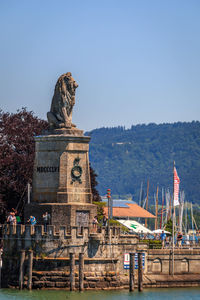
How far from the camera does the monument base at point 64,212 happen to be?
194ft

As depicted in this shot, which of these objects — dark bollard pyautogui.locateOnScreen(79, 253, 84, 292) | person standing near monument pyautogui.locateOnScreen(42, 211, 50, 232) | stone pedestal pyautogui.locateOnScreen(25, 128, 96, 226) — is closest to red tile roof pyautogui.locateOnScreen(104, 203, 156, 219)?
stone pedestal pyautogui.locateOnScreen(25, 128, 96, 226)

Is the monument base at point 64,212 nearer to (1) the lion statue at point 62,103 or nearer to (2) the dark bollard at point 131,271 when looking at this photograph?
(2) the dark bollard at point 131,271

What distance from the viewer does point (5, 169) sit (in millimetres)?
72875

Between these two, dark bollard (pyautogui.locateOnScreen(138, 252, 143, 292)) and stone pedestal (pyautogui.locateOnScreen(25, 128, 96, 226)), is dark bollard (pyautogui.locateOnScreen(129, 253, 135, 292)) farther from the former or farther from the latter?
stone pedestal (pyautogui.locateOnScreen(25, 128, 96, 226))

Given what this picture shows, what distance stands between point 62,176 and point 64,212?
8.42 feet

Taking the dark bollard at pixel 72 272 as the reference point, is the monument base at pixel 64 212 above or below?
above

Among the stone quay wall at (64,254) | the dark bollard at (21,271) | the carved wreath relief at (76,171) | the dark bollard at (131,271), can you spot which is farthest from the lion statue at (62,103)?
the dark bollard at (131,271)

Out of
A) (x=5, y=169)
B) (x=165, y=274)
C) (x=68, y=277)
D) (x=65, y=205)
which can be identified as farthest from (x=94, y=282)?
(x=5, y=169)

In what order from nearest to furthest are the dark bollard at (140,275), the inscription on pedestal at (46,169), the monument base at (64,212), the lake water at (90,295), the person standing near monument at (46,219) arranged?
the lake water at (90,295), the dark bollard at (140,275), the person standing near monument at (46,219), the monument base at (64,212), the inscription on pedestal at (46,169)

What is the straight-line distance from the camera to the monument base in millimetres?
59125

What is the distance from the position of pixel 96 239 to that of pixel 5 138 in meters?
20.1

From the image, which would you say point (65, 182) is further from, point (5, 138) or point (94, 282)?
point (5, 138)

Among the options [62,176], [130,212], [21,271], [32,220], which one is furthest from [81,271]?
[130,212]

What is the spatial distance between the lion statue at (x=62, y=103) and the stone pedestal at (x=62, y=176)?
114 centimetres
